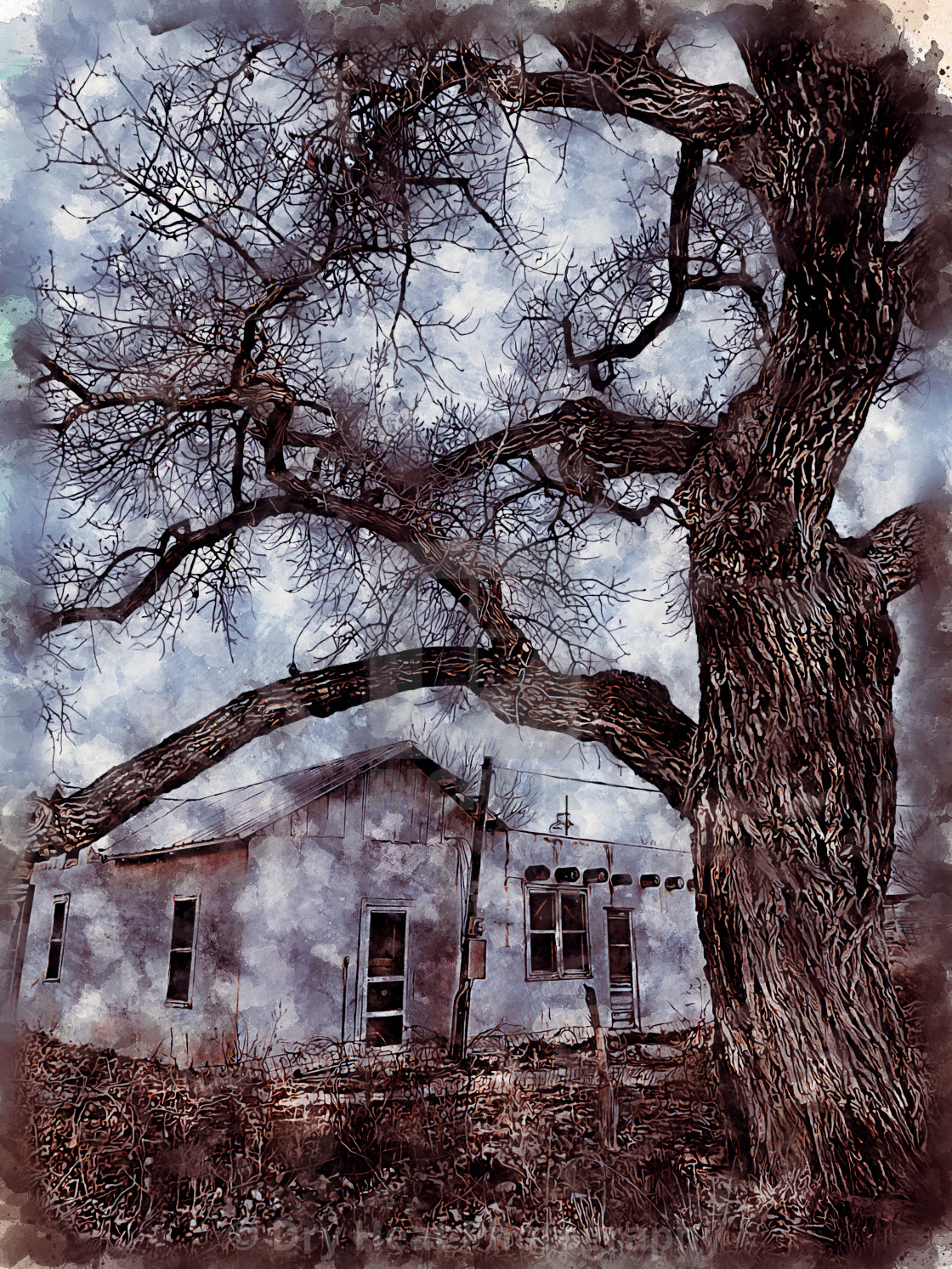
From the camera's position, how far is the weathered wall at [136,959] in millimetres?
2150

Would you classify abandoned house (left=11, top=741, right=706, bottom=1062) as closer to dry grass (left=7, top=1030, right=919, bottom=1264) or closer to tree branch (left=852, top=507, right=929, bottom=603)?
dry grass (left=7, top=1030, right=919, bottom=1264)

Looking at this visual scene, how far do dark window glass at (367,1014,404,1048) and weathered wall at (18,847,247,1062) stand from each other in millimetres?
351

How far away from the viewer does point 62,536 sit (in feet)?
7.90

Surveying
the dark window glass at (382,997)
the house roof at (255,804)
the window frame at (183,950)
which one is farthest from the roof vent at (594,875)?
the window frame at (183,950)

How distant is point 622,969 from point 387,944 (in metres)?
0.65

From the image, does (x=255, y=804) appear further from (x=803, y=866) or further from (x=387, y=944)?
(x=803, y=866)

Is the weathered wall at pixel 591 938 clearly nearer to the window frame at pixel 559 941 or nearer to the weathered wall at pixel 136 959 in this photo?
the window frame at pixel 559 941

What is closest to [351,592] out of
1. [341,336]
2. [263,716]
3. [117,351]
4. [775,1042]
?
[263,716]

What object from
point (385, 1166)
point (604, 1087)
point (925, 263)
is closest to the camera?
point (385, 1166)

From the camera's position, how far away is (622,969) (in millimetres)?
2314

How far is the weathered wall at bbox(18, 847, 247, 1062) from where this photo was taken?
7.06 feet

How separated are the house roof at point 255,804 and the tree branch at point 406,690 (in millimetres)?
72

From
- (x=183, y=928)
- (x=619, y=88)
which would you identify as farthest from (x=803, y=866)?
(x=619, y=88)

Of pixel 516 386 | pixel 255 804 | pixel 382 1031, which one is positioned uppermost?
pixel 516 386
